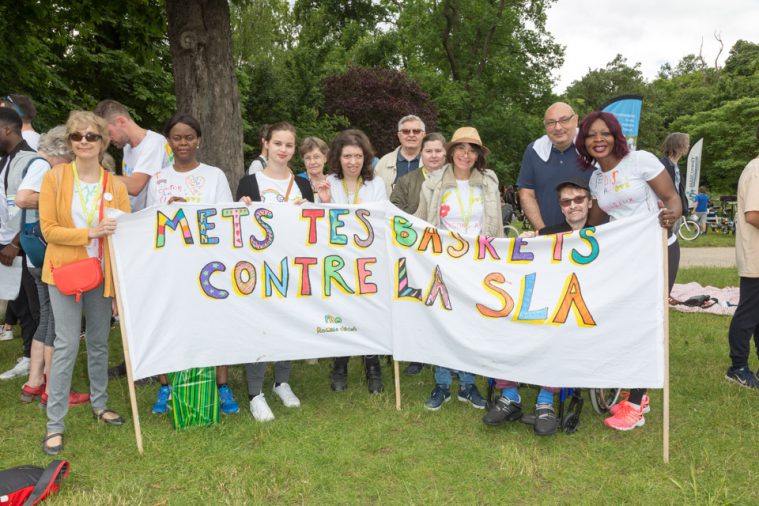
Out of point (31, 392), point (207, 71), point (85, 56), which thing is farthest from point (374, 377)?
point (85, 56)

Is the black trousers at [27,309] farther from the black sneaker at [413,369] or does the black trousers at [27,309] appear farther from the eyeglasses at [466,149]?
the eyeglasses at [466,149]

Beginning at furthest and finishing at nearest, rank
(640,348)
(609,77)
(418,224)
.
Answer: (609,77), (418,224), (640,348)

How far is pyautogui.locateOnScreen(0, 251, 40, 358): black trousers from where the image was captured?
5230mm

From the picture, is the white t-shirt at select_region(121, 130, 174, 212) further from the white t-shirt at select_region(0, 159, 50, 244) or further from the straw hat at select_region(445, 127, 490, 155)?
the straw hat at select_region(445, 127, 490, 155)

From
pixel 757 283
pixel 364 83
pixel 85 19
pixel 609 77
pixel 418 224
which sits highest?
pixel 609 77

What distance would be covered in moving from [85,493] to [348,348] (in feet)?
6.35

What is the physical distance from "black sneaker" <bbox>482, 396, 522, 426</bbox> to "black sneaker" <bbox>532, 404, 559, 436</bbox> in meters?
0.15

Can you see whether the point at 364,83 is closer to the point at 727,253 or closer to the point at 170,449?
the point at 727,253

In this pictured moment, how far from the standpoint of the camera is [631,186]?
4.03 metres

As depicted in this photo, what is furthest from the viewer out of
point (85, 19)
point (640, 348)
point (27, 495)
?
point (85, 19)

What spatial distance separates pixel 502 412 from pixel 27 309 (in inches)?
173

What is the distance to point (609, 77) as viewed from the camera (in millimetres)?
50844

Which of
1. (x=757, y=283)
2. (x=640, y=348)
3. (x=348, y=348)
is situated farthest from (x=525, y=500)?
(x=757, y=283)

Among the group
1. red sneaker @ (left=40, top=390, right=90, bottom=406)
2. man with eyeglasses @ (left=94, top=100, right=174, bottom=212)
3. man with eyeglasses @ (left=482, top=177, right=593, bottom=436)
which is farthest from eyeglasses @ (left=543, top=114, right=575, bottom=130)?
red sneaker @ (left=40, top=390, right=90, bottom=406)
